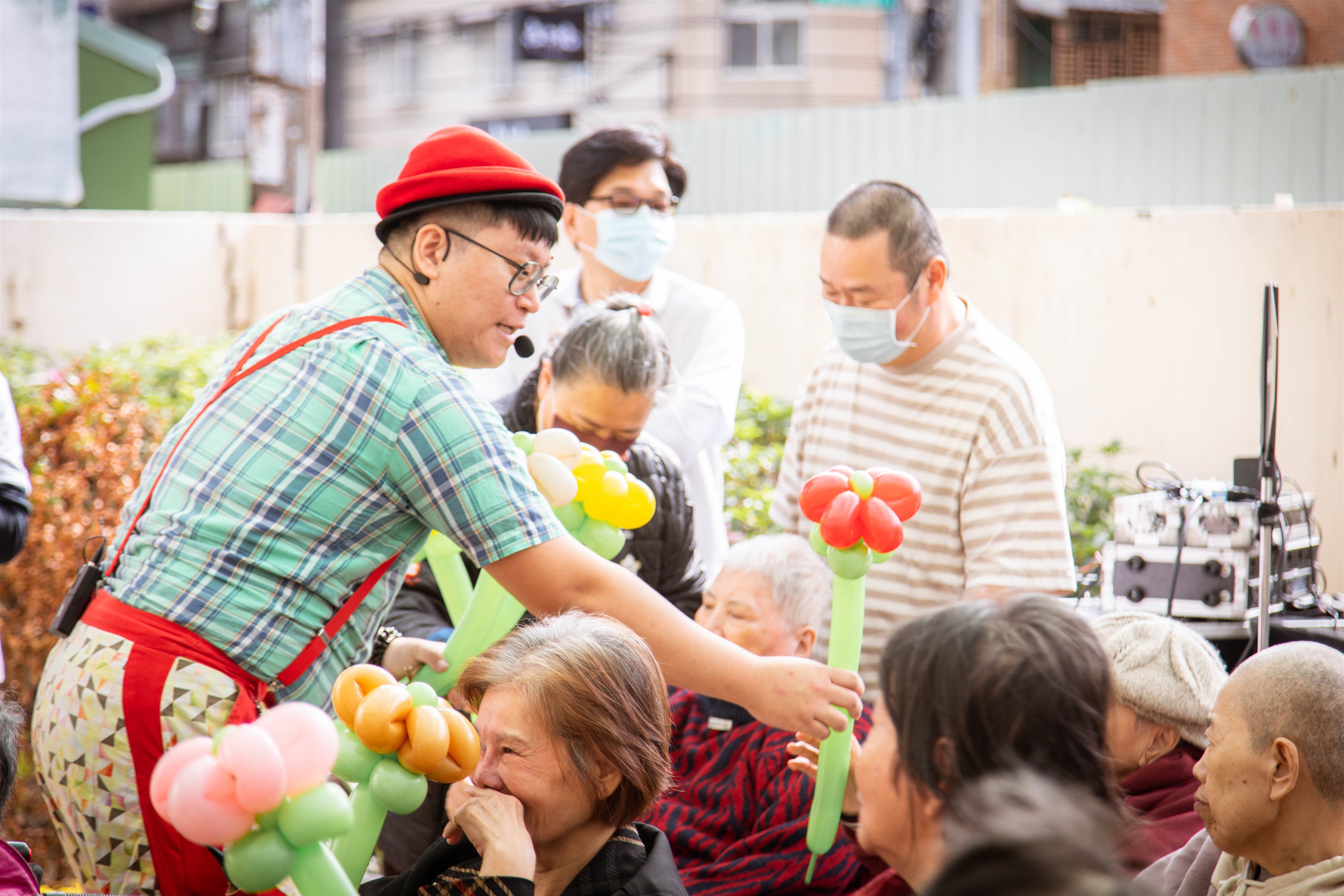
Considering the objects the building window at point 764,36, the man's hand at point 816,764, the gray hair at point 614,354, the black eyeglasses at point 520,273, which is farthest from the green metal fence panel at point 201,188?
the man's hand at point 816,764

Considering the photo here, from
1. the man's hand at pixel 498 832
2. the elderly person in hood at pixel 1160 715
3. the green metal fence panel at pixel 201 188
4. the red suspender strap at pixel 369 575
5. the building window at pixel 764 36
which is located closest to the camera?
the man's hand at pixel 498 832

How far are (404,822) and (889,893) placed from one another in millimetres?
1194

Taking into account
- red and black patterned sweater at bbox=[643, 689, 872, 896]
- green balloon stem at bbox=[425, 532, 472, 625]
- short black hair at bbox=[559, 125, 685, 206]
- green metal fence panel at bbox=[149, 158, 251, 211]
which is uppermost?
green metal fence panel at bbox=[149, 158, 251, 211]

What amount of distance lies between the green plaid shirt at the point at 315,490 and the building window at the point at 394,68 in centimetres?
2119

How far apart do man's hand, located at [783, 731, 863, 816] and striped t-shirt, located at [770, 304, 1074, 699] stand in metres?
0.48

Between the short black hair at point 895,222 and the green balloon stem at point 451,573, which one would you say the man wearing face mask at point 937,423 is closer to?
the short black hair at point 895,222

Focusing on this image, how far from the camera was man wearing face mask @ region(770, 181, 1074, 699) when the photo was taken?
273 centimetres

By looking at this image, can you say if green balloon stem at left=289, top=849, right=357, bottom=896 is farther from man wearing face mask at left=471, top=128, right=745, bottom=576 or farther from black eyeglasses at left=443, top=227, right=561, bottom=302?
man wearing face mask at left=471, top=128, right=745, bottom=576

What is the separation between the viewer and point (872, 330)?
2.94 meters

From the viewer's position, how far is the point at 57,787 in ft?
6.48

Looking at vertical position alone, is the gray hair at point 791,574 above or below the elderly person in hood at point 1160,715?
above

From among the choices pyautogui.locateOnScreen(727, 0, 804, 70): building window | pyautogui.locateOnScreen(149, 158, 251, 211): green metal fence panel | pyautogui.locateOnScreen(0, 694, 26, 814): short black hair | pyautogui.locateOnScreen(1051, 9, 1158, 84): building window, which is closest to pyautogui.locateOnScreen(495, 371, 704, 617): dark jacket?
pyautogui.locateOnScreen(0, 694, 26, 814): short black hair

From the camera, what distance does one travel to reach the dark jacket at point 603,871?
75.3 inches

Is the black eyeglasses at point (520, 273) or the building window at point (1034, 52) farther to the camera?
the building window at point (1034, 52)
